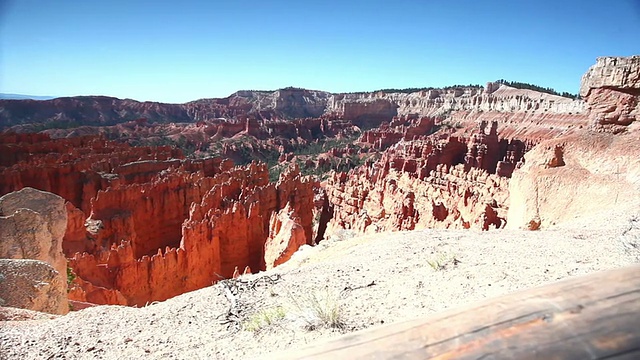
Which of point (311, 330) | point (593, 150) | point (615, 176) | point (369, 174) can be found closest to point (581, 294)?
point (311, 330)

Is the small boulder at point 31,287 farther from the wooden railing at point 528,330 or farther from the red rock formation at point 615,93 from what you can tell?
the red rock formation at point 615,93

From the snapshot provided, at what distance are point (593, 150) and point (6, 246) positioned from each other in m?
12.4

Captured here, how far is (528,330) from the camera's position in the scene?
952 millimetres

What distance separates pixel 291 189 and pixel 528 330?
19.6 metres

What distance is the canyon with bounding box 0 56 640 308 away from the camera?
8.20m

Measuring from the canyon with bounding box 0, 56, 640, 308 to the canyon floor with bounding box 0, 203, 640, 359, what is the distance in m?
0.77

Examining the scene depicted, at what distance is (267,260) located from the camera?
14.2m

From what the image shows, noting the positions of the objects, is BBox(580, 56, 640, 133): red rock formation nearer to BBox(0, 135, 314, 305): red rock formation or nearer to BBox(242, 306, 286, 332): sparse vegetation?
BBox(242, 306, 286, 332): sparse vegetation

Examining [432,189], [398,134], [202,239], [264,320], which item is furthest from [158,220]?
[398,134]

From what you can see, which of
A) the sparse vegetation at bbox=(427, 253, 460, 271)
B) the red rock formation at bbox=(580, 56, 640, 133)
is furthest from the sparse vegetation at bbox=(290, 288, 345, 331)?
the red rock formation at bbox=(580, 56, 640, 133)

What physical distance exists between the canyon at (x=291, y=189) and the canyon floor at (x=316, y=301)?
771 mm

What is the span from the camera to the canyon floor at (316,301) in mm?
2973

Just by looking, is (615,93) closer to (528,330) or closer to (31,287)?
(528,330)

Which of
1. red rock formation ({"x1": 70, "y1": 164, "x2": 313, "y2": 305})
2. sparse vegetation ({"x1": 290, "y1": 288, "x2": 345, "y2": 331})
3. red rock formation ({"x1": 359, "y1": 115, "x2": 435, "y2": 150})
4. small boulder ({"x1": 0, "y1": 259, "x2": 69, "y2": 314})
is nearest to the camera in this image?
sparse vegetation ({"x1": 290, "y1": 288, "x2": 345, "y2": 331})
